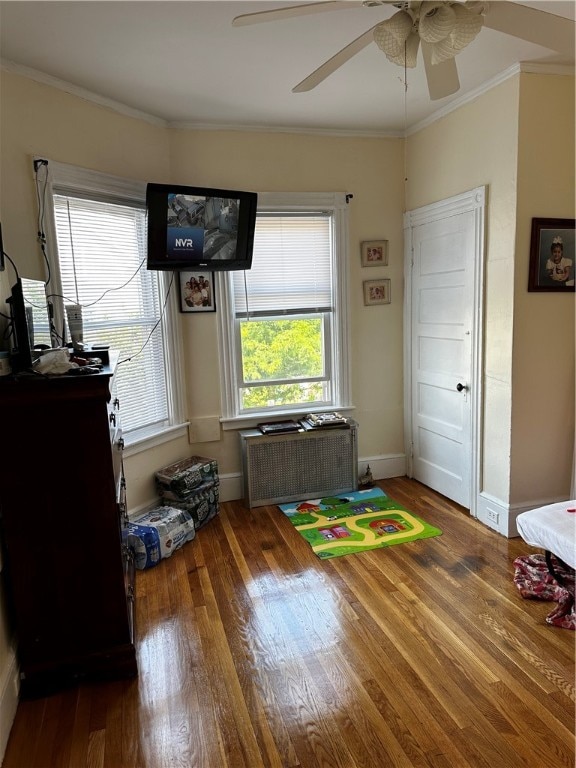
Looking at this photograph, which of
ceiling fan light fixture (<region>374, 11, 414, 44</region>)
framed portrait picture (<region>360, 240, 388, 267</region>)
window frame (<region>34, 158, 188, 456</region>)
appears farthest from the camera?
framed portrait picture (<region>360, 240, 388, 267</region>)

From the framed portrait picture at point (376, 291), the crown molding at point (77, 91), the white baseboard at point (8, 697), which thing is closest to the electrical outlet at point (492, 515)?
the framed portrait picture at point (376, 291)

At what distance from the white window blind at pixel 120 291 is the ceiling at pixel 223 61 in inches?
26.5

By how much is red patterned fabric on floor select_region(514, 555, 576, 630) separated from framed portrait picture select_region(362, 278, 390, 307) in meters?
2.12

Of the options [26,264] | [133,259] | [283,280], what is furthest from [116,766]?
[283,280]

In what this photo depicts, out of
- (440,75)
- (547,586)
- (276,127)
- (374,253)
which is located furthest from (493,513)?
(276,127)

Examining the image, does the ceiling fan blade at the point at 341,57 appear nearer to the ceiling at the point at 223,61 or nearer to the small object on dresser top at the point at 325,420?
the ceiling at the point at 223,61

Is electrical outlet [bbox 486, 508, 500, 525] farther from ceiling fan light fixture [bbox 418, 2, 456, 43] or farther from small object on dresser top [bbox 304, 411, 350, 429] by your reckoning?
ceiling fan light fixture [bbox 418, 2, 456, 43]

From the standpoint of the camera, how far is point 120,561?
78.4 inches

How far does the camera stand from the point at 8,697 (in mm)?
1811

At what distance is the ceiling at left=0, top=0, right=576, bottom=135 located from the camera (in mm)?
2117

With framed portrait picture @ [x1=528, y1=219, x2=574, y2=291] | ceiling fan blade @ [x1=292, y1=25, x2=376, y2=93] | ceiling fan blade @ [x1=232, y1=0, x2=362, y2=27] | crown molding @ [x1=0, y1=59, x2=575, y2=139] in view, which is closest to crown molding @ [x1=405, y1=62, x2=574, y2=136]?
crown molding @ [x1=0, y1=59, x2=575, y2=139]

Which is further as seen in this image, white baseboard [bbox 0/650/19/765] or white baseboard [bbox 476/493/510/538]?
white baseboard [bbox 476/493/510/538]

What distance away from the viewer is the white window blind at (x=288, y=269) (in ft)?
12.1

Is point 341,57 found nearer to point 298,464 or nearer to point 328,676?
point 328,676
